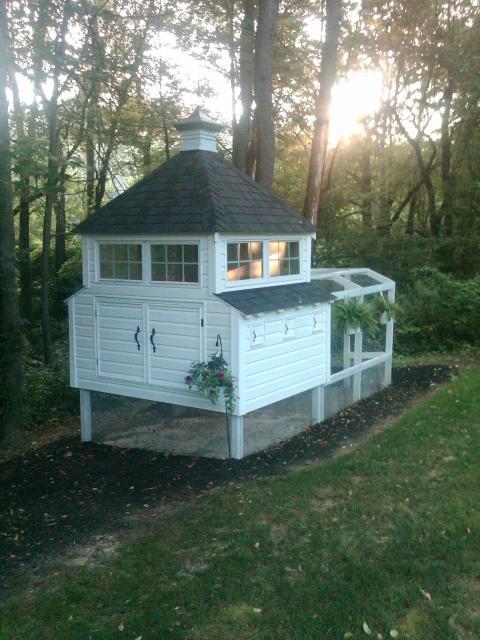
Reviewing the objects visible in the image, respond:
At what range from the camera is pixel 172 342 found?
768 centimetres

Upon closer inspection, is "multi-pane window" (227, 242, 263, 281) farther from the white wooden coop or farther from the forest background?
the forest background

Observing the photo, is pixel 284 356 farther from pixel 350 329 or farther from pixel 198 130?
pixel 198 130

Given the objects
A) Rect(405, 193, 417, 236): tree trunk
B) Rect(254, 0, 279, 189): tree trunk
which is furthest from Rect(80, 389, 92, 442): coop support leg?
Rect(405, 193, 417, 236): tree trunk

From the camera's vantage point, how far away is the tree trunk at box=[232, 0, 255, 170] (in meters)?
14.2

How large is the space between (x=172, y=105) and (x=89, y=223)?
661cm

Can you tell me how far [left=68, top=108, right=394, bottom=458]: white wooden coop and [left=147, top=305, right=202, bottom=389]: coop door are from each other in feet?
0.04

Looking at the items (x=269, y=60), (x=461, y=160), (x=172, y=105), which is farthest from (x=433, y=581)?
(x=461, y=160)

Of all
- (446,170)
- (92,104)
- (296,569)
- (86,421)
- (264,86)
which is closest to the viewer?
(296,569)

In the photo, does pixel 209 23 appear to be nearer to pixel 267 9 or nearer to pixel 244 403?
pixel 267 9

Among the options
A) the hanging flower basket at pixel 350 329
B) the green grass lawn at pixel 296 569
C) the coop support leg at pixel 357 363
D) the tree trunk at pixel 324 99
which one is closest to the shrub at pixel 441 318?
the tree trunk at pixel 324 99

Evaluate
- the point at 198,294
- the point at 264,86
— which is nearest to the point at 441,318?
the point at 264,86

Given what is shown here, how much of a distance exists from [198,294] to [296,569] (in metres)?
3.41

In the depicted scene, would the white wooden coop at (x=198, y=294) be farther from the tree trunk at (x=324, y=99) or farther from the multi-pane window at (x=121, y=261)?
the tree trunk at (x=324, y=99)

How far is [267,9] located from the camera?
1186 centimetres
